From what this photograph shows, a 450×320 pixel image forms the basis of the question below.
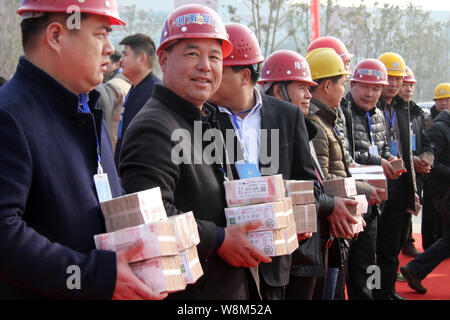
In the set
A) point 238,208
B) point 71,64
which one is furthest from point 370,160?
point 71,64

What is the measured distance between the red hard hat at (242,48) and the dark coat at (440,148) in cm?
428

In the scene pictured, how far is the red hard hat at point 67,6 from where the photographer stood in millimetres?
1650

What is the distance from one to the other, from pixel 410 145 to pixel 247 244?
4377 mm

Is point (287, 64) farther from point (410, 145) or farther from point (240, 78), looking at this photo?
point (410, 145)

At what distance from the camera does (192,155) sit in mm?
2219

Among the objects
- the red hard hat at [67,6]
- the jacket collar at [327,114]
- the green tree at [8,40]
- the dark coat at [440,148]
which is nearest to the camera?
the red hard hat at [67,6]

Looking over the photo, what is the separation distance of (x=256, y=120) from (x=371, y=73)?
274 centimetres

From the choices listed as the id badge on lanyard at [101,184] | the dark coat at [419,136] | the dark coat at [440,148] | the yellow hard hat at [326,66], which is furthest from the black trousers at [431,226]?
the id badge on lanyard at [101,184]

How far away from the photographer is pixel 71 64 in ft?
5.61

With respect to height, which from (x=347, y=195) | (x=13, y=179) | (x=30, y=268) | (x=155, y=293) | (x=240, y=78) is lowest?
(x=347, y=195)

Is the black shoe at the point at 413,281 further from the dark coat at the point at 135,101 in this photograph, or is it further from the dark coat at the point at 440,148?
the dark coat at the point at 135,101

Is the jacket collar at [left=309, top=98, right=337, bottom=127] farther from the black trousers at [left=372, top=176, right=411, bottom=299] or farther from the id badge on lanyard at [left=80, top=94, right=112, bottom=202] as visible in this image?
the id badge on lanyard at [left=80, top=94, right=112, bottom=202]

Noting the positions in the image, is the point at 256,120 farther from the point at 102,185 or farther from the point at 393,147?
the point at 393,147

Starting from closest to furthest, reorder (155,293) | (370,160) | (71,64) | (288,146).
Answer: (155,293), (71,64), (288,146), (370,160)
